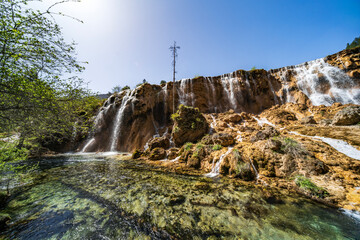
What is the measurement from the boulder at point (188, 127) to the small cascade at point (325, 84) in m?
15.0

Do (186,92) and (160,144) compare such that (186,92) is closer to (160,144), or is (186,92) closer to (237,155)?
(160,144)

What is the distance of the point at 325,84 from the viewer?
1636 cm

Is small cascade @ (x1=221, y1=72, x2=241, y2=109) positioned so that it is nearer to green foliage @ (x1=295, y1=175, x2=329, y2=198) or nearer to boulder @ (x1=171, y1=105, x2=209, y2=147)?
boulder @ (x1=171, y1=105, x2=209, y2=147)

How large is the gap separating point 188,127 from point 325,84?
18741mm

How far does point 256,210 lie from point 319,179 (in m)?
3.74

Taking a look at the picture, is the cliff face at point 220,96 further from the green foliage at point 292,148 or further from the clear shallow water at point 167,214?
the clear shallow water at point 167,214

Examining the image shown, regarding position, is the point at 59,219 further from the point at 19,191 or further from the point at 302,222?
the point at 302,222

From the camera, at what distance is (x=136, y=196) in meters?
5.19

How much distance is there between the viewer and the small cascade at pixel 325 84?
14867mm

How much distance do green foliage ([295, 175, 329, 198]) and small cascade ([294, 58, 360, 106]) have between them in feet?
52.9

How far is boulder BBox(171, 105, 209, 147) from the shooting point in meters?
14.0

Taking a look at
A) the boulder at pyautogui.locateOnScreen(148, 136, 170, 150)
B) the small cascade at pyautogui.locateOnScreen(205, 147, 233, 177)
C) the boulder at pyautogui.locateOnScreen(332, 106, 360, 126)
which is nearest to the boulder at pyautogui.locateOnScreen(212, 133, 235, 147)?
the small cascade at pyautogui.locateOnScreen(205, 147, 233, 177)

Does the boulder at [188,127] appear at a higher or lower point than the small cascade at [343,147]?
higher

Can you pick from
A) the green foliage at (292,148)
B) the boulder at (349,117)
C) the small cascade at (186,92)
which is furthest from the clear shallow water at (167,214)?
the small cascade at (186,92)
